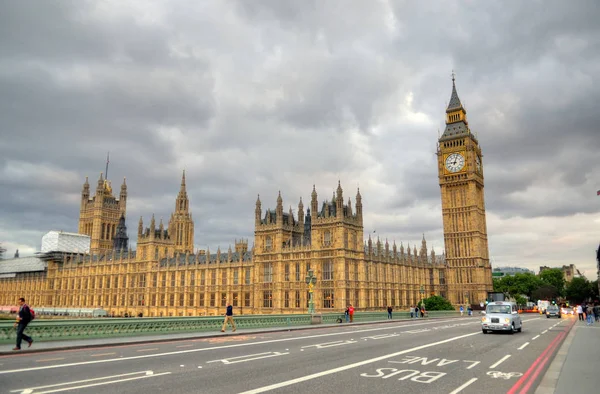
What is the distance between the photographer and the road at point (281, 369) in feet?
38.3

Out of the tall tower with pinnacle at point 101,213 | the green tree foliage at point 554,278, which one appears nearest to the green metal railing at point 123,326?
the green tree foliage at point 554,278

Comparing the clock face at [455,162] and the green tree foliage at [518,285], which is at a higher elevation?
the clock face at [455,162]

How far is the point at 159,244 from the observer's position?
98.7 meters

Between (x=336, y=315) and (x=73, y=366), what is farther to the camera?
(x=336, y=315)

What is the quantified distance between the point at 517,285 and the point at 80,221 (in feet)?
472

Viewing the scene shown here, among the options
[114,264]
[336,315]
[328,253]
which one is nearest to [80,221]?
[114,264]

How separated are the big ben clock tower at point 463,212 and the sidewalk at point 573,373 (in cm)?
7089

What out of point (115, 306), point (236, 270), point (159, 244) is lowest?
point (115, 306)

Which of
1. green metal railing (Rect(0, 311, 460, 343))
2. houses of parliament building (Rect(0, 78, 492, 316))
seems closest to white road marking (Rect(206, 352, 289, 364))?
green metal railing (Rect(0, 311, 460, 343))

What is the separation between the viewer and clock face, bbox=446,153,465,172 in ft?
310

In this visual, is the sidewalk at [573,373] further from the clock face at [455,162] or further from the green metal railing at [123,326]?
the clock face at [455,162]

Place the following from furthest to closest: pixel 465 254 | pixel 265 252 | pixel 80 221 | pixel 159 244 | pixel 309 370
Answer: pixel 80 221 < pixel 159 244 < pixel 465 254 < pixel 265 252 < pixel 309 370

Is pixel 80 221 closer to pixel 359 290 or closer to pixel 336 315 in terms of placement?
pixel 359 290

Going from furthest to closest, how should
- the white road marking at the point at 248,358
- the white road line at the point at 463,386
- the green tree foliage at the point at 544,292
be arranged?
the green tree foliage at the point at 544,292 < the white road marking at the point at 248,358 < the white road line at the point at 463,386
